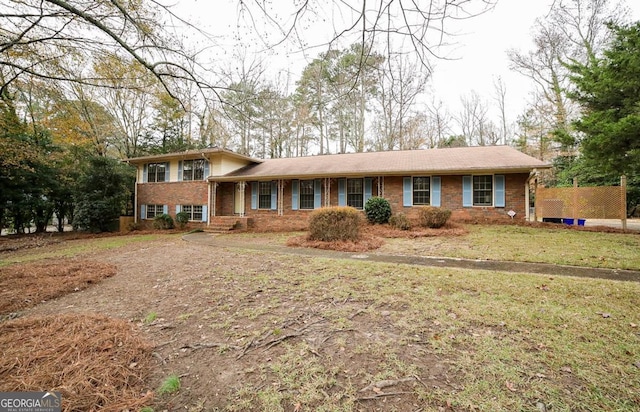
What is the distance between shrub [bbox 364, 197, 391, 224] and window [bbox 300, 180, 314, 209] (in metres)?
3.60

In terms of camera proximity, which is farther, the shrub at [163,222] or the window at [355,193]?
the shrub at [163,222]

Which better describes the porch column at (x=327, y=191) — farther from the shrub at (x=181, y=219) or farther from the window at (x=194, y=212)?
the shrub at (x=181, y=219)

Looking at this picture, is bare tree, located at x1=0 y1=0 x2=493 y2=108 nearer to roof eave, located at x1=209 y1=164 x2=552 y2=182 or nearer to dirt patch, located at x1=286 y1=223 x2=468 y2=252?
dirt patch, located at x1=286 y1=223 x2=468 y2=252

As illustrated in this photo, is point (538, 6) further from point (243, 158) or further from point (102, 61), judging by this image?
point (243, 158)

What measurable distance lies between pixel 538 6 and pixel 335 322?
155 inches

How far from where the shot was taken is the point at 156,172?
1786 cm

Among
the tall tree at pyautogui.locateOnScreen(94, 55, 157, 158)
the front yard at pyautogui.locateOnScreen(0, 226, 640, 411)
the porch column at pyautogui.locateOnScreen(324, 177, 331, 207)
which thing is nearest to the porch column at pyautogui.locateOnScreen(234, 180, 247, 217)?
the porch column at pyautogui.locateOnScreen(324, 177, 331, 207)

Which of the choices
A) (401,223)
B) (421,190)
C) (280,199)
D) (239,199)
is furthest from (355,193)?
(239,199)

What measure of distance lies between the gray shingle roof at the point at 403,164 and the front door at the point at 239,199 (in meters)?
0.80

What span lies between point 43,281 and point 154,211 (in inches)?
551

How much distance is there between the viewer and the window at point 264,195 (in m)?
15.8

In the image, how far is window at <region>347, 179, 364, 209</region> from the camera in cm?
1409

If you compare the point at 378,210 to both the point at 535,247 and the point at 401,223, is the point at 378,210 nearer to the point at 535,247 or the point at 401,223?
the point at 401,223

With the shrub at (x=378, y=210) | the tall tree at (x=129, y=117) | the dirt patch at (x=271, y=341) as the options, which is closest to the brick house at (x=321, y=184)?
the shrub at (x=378, y=210)
